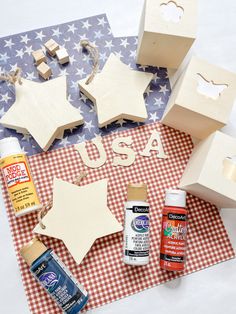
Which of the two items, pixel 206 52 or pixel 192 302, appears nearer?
pixel 192 302

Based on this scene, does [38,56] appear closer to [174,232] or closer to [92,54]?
[92,54]

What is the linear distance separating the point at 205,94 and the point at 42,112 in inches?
14.2

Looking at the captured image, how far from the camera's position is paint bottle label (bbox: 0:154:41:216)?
0.85 m

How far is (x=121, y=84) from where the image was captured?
0.93 metres

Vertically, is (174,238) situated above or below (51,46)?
below

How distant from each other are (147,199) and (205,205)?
0.14 meters

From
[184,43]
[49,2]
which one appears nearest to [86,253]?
[184,43]

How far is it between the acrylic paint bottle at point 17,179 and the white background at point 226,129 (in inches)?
2.7

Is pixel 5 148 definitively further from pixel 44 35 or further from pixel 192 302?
pixel 192 302

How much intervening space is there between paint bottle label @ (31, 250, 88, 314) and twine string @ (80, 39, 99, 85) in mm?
402

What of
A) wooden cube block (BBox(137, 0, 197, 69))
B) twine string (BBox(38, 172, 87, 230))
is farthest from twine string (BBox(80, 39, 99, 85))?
twine string (BBox(38, 172, 87, 230))

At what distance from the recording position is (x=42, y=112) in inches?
35.4

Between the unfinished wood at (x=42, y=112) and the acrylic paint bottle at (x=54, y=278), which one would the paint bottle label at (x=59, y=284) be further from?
the unfinished wood at (x=42, y=112)

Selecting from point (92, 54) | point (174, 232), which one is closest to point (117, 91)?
point (92, 54)
